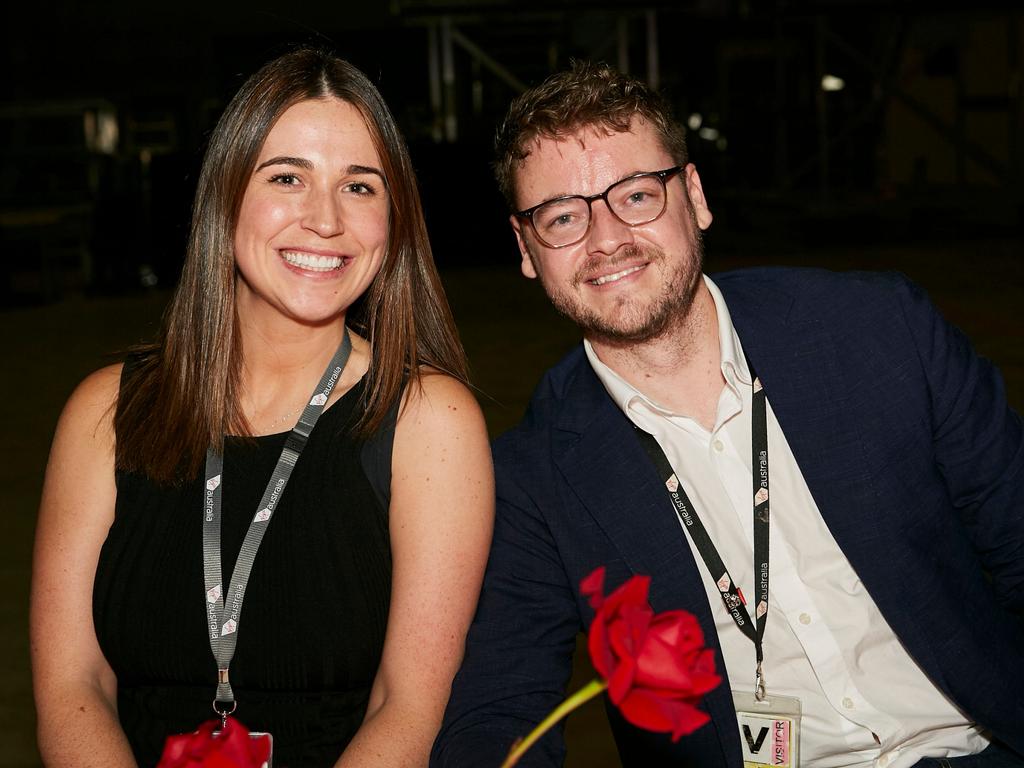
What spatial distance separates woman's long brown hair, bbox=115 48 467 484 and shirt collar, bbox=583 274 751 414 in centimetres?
26

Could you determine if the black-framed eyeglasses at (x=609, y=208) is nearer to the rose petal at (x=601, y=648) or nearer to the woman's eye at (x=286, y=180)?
the woman's eye at (x=286, y=180)

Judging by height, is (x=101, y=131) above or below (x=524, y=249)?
above

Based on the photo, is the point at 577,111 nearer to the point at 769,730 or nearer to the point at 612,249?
the point at 612,249

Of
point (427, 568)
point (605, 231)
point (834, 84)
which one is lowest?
point (427, 568)

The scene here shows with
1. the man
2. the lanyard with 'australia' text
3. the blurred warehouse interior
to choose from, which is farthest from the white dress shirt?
the blurred warehouse interior

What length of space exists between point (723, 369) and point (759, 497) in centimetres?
23

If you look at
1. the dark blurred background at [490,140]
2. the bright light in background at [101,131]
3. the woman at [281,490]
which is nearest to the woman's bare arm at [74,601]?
the woman at [281,490]

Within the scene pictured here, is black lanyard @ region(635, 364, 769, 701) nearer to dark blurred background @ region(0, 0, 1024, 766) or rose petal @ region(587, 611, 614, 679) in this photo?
rose petal @ region(587, 611, 614, 679)

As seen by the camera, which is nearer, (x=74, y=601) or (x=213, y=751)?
(x=213, y=751)

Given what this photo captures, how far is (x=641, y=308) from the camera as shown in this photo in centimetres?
200

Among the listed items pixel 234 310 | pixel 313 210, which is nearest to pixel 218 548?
pixel 234 310

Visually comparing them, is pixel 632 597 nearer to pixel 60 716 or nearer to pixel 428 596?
pixel 428 596

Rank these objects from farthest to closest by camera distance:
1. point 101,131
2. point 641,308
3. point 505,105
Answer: point 101,131 → point 505,105 → point 641,308

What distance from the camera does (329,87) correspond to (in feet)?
6.65
